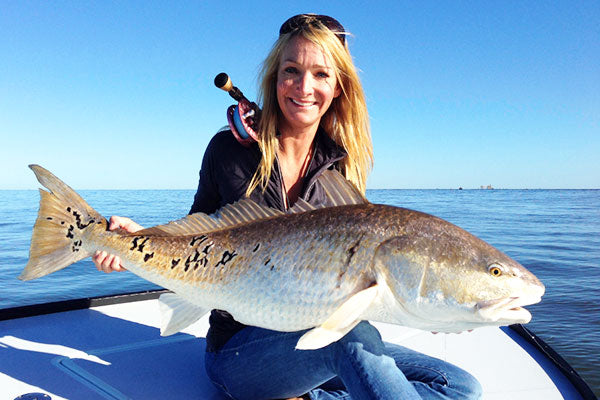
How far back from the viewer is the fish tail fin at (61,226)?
274 centimetres

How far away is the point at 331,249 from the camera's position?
7.32ft

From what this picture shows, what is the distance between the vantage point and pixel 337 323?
79.9 inches

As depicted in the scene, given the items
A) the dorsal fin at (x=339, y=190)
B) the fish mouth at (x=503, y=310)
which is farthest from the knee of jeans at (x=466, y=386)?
the dorsal fin at (x=339, y=190)

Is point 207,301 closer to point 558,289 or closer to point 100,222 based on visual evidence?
point 100,222

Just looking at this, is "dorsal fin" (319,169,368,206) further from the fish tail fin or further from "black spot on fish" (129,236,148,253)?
the fish tail fin

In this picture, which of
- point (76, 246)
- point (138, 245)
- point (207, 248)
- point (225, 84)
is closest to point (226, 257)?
point (207, 248)

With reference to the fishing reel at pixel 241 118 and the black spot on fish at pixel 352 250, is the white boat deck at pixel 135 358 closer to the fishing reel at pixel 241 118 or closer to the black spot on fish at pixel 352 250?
the black spot on fish at pixel 352 250

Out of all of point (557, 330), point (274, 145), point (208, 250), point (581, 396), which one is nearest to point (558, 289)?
point (557, 330)

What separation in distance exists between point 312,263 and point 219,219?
0.68 m

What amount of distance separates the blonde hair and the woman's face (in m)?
0.06

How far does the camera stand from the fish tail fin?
8.98 feet

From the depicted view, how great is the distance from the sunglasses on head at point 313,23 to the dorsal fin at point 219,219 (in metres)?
1.41

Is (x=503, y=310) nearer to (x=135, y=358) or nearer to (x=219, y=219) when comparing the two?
(x=219, y=219)

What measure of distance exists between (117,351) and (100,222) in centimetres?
155
